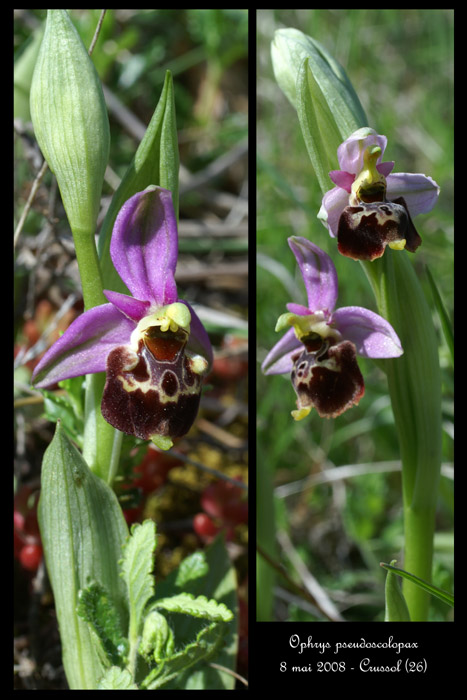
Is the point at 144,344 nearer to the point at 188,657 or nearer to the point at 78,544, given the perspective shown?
the point at 78,544

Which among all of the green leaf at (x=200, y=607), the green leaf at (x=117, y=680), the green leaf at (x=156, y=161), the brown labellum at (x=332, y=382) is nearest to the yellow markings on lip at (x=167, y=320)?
the green leaf at (x=156, y=161)

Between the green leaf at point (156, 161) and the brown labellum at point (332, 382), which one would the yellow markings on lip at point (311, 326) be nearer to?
the brown labellum at point (332, 382)

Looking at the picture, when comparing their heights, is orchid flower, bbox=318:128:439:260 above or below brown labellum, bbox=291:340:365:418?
above

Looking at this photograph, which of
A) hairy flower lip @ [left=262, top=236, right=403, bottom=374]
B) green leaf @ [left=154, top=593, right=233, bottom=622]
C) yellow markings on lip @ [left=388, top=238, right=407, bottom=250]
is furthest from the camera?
hairy flower lip @ [left=262, top=236, right=403, bottom=374]

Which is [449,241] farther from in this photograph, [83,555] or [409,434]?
[83,555]

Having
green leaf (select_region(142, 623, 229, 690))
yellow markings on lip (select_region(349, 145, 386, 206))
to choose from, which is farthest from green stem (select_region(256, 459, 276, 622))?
yellow markings on lip (select_region(349, 145, 386, 206))

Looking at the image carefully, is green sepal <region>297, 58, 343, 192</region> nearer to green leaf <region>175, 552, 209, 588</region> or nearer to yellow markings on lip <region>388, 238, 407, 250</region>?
yellow markings on lip <region>388, 238, 407, 250</region>
